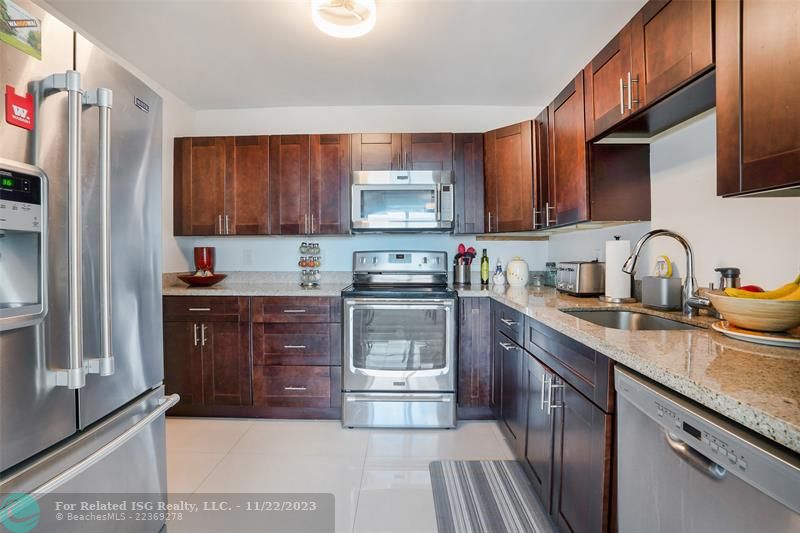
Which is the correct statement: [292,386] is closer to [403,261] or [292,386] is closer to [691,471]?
[403,261]

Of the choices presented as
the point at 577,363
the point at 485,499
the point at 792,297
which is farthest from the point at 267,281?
the point at 792,297

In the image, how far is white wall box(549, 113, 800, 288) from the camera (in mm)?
1185

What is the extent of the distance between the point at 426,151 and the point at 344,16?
116 centimetres

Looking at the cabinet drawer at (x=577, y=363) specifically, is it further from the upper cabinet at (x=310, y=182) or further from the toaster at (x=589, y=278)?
the upper cabinet at (x=310, y=182)

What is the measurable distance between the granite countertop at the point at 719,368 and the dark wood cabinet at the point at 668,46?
2.71 ft

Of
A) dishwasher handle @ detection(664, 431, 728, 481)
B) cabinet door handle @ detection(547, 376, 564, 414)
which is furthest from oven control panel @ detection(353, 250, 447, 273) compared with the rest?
dishwasher handle @ detection(664, 431, 728, 481)

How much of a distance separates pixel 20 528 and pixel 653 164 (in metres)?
2.60

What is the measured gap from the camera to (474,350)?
2.43 meters

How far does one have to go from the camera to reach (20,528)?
0.73 meters

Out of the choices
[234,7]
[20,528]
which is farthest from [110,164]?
[234,7]

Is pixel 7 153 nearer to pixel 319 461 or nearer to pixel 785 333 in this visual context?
pixel 319 461

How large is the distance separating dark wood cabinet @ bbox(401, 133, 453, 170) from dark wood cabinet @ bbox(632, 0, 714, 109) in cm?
146

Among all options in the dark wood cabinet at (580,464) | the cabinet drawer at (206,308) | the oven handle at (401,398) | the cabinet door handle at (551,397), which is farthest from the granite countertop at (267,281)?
the dark wood cabinet at (580,464)

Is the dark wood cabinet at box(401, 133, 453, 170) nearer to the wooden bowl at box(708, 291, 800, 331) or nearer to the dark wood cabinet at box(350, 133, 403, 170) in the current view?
the dark wood cabinet at box(350, 133, 403, 170)
